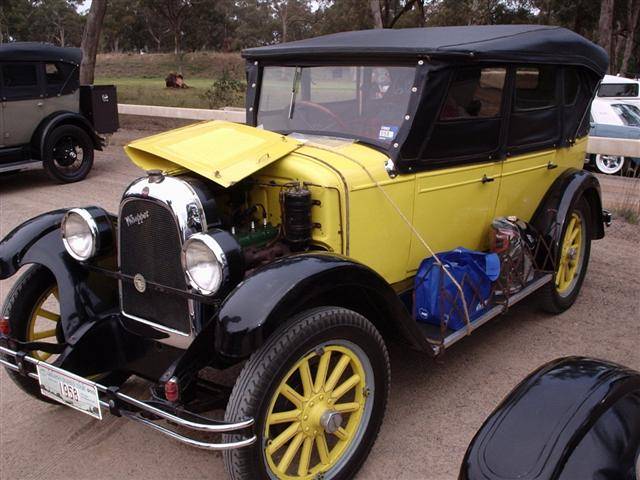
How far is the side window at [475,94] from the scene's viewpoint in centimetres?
333

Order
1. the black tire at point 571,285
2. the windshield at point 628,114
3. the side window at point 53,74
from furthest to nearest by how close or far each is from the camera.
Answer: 1. the windshield at point 628,114
2. the side window at point 53,74
3. the black tire at point 571,285

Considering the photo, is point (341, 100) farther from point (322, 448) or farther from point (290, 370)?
point (322, 448)

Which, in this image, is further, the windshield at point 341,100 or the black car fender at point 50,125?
the black car fender at point 50,125

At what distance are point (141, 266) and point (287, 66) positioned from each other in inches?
66.7

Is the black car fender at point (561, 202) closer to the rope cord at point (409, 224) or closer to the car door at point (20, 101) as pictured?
the rope cord at point (409, 224)

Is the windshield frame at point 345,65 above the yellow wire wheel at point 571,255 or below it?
above

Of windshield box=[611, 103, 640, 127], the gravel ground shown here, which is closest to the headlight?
Answer: the gravel ground

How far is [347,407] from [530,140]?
2421mm

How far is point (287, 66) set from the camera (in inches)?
149

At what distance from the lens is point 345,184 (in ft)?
9.62

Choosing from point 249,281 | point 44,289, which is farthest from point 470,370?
point 44,289

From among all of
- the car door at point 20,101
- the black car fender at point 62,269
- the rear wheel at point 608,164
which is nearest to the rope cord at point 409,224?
the black car fender at point 62,269

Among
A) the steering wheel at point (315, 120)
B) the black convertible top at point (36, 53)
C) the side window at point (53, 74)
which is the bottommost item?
the steering wheel at point (315, 120)

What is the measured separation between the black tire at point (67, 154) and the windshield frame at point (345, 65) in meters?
5.66
